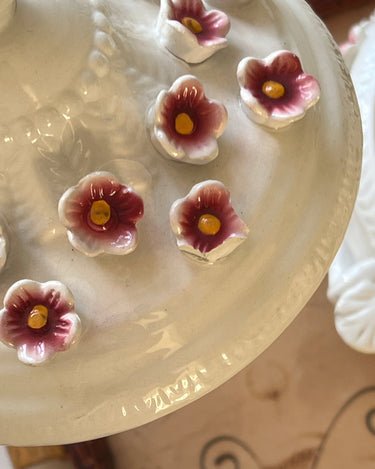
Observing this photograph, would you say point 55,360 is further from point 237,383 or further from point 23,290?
point 237,383

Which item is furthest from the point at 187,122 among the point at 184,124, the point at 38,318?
the point at 38,318

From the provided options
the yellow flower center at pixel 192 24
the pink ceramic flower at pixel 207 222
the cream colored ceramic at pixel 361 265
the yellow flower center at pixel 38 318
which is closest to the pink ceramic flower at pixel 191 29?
the yellow flower center at pixel 192 24

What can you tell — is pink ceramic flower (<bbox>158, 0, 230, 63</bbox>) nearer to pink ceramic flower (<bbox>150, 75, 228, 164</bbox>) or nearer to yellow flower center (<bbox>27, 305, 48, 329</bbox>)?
pink ceramic flower (<bbox>150, 75, 228, 164</bbox>)

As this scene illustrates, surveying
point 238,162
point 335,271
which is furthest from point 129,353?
point 335,271

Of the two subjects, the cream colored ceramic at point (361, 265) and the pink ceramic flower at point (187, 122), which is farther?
the cream colored ceramic at point (361, 265)

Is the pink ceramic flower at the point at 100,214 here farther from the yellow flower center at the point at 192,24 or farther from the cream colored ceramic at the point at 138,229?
the yellow flower center at the point at 192,24

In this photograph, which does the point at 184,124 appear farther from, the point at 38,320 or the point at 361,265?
the point at 361,265
